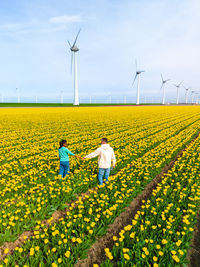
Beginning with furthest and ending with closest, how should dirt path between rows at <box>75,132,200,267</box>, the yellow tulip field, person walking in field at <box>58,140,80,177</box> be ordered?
person walking in field at <box>58,140,80,177</box>, dirt path between rows at <box>75,132,200,267</box>, the yellow tulip field

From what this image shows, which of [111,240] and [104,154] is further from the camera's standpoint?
[104,154]

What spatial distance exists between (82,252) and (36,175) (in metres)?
4.97

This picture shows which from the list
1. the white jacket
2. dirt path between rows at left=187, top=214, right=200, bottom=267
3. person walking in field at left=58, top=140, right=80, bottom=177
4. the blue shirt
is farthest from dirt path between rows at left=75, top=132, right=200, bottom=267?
the blue shirt

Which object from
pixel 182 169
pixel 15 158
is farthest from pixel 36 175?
pixel 182 169

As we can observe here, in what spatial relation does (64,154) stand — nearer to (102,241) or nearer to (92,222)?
(92,222)

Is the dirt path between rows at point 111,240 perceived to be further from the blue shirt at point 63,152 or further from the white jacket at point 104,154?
the blue shirt at point 63,152

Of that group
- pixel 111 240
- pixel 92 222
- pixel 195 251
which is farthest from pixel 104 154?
pixel 195 251

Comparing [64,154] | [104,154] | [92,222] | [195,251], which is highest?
[104,154]

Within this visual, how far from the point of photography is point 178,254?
3811 millimetres

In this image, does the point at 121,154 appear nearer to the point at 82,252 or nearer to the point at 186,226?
the point at 186,226

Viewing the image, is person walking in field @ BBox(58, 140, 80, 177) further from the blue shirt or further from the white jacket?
the white jacket

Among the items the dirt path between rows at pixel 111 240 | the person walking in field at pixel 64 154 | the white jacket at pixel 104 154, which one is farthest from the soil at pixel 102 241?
the person walking in field at pixel 64 154

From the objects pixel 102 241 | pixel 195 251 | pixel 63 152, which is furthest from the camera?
pixel 63 152

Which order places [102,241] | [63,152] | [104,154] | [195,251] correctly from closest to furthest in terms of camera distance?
1. [195,251]
2. [102,241]
3. [104,154]
4. [63,152]
